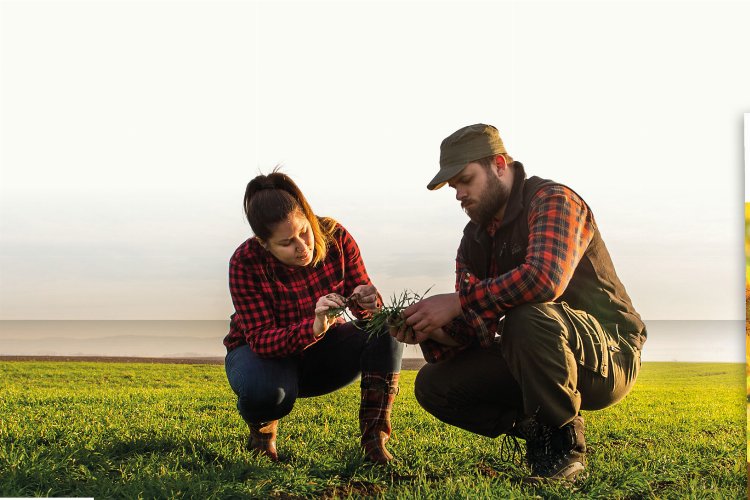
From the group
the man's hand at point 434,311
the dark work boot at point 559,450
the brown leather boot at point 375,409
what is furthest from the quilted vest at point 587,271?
the brown leather boot at point 375,409

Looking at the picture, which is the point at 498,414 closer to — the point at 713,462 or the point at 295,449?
the point at 295,449

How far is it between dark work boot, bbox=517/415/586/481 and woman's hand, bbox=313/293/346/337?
1185 millimetres

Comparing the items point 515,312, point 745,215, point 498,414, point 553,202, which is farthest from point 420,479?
point 745,215

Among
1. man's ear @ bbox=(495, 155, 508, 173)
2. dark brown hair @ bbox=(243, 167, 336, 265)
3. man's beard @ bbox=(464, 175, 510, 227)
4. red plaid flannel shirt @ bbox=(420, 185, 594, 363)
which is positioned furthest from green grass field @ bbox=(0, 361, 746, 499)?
man's ear @ bbox=(495, 155, 508, 173)

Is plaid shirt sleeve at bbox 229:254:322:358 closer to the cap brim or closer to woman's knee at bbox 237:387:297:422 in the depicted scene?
woman's knee at bbox 237:387:297:422

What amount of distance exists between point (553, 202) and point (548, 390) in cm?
90

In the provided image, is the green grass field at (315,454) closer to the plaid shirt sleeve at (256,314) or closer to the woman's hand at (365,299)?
the plaid shirt sleeve at (256,314)

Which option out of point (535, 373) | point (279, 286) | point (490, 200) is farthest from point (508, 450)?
point (279, 286)

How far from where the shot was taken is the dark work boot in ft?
11.9

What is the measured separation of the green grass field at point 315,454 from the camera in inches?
142

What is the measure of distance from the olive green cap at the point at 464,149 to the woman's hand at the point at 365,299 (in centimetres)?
72

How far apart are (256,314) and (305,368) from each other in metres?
0.44

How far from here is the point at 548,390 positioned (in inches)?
134

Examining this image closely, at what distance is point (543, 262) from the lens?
11.0ft
